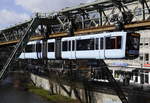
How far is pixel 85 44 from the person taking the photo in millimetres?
34438

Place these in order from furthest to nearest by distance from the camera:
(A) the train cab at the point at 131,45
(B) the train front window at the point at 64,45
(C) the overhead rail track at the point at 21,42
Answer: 1. (C) the overhead rail track at the point at 21,42
2. (B) the train front window at the point at 64,45
3. (A) the train cab at the point at 131,45

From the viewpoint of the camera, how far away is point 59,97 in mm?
53438

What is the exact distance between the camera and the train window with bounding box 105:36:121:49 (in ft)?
96.6

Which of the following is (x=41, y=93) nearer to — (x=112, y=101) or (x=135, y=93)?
(x=112, y=101)

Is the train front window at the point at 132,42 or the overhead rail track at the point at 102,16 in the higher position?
the overhead rail track at the point at 102,16

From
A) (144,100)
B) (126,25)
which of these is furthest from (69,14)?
(144,100)

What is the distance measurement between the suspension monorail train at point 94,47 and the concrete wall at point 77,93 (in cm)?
871

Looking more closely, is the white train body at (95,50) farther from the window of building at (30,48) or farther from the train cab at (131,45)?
the window of building at (30,48)

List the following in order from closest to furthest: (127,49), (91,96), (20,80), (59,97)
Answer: (127,49)
(91,96)
(59,97)
(20,80)

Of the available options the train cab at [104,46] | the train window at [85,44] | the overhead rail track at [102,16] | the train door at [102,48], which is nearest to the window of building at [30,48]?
the overhead rail track at [102,16]

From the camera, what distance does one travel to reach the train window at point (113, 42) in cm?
2943

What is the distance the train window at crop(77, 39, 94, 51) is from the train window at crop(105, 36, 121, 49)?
111 inches

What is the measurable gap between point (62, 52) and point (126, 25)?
39.5 feet

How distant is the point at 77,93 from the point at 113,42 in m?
21.0
